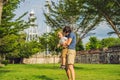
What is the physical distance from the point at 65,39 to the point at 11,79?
15.1 ft

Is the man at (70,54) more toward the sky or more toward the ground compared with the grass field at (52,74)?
more toward the sky

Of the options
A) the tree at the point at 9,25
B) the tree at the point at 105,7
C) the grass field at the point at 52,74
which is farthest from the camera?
the tree at the point at 9,25

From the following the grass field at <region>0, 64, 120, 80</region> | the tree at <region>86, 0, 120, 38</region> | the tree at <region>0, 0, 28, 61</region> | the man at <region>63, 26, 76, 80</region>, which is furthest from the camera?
the tree at <region>0, 0, 28, 61</region>

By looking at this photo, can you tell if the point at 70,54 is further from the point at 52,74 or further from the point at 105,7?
the point at 105,7

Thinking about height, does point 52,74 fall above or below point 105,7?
below

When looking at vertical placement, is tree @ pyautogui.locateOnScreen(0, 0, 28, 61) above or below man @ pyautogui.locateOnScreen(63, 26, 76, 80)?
above

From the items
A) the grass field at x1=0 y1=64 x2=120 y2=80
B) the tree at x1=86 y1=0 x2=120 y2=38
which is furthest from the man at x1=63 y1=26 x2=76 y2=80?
the tree at x1=86 y1=0 x2=120 y2=38

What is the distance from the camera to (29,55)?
324ft

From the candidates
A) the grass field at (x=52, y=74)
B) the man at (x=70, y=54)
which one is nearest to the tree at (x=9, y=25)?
the grass field at (x=52, y=74)

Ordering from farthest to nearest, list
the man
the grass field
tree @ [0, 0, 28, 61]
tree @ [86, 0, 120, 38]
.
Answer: tree @ [0, 0, 28, 61] → tree @ [86, 0, 120, 38] → the grass field → the man

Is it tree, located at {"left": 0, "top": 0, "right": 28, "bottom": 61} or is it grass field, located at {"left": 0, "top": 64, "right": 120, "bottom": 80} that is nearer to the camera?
grass field, located at {"left": 0, "top": 64, "right": 120, "bottom": 80}

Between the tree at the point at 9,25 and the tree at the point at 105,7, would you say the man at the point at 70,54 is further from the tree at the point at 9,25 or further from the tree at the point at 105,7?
the tree at the point at 9,25

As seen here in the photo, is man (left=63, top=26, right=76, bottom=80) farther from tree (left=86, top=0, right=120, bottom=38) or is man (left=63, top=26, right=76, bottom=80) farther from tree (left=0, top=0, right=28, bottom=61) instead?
tree (left=0, top=0, right=28, bottom=61)

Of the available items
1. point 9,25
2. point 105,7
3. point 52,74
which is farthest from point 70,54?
point 9,25
